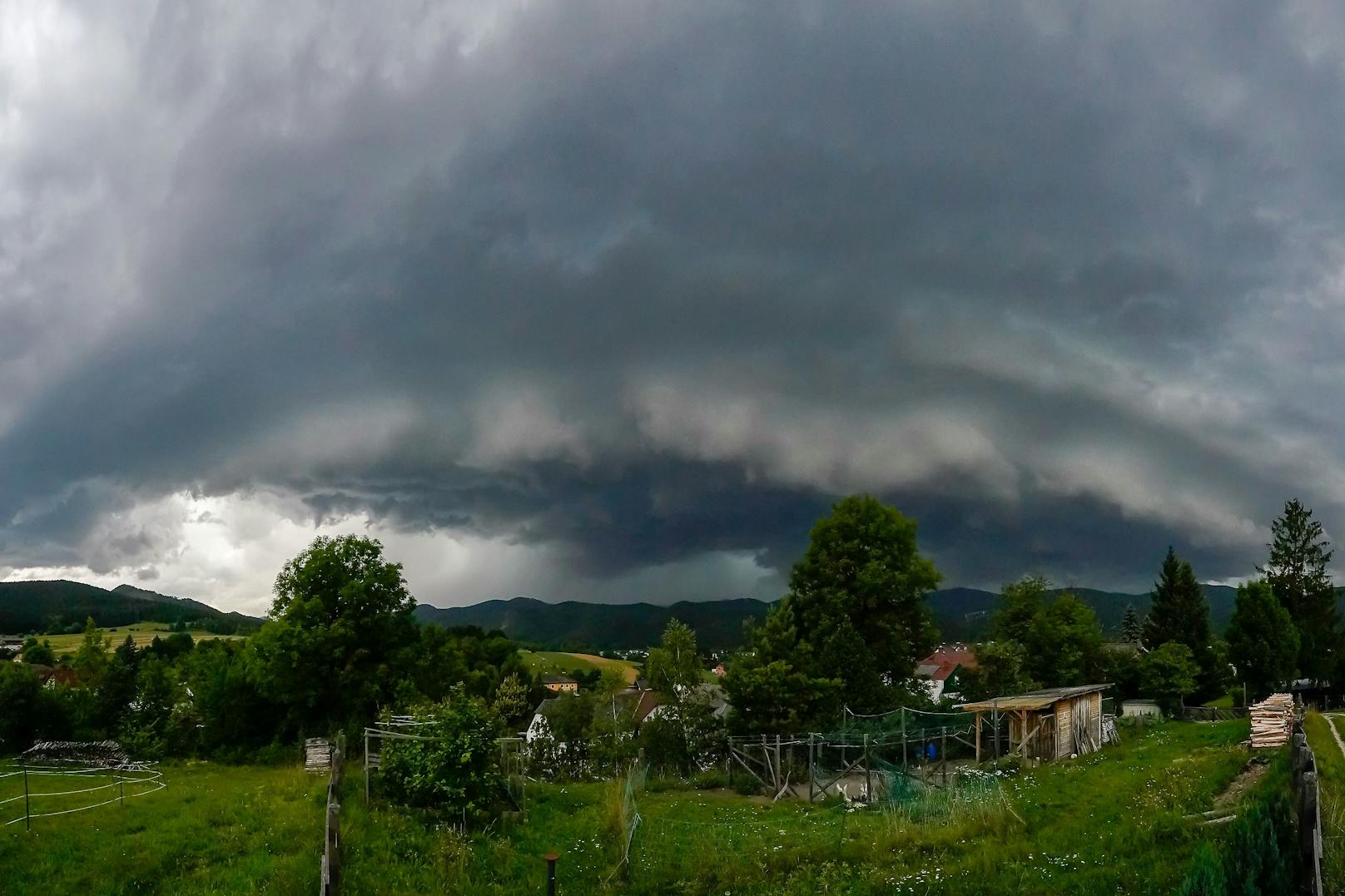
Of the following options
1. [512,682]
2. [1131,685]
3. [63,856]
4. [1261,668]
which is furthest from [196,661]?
[1261,668]

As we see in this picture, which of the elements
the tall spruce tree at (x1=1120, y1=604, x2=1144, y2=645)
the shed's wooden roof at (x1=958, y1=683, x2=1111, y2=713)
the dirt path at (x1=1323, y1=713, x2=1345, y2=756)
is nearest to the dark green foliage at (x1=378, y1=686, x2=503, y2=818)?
the shed's wooden roof at (x1=958, y1=683, x2=1111, y2=713)

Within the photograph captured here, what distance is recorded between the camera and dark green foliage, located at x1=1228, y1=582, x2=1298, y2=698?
59.6 metres

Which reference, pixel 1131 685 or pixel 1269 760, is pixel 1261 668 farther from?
pixel 1269 760

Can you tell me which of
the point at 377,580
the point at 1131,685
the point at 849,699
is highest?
the point at 377,580

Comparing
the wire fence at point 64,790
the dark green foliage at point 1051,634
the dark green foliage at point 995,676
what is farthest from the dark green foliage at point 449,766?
the dark green foliage at point 1051,634

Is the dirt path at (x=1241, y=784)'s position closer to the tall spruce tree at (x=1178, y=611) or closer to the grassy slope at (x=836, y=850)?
the grassy slope at (x=836, y=850)

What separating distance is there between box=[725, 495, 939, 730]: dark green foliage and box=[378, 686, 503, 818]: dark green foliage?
22478 mm

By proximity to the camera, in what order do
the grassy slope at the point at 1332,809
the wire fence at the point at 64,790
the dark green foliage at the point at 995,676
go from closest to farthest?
the grassy slope at the point at 1332,809 < the wire fence at the point at 64,790 < the dark green foliage at the point at 995,676

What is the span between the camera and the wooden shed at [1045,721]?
33.2m

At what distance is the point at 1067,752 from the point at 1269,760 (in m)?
16.3

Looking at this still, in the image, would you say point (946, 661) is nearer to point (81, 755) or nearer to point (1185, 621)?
point (1185, 621)

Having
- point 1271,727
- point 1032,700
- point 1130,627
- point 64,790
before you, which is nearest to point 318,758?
point 64,790

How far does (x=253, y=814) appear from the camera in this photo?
59.2ft

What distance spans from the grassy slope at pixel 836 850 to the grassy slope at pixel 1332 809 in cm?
184
